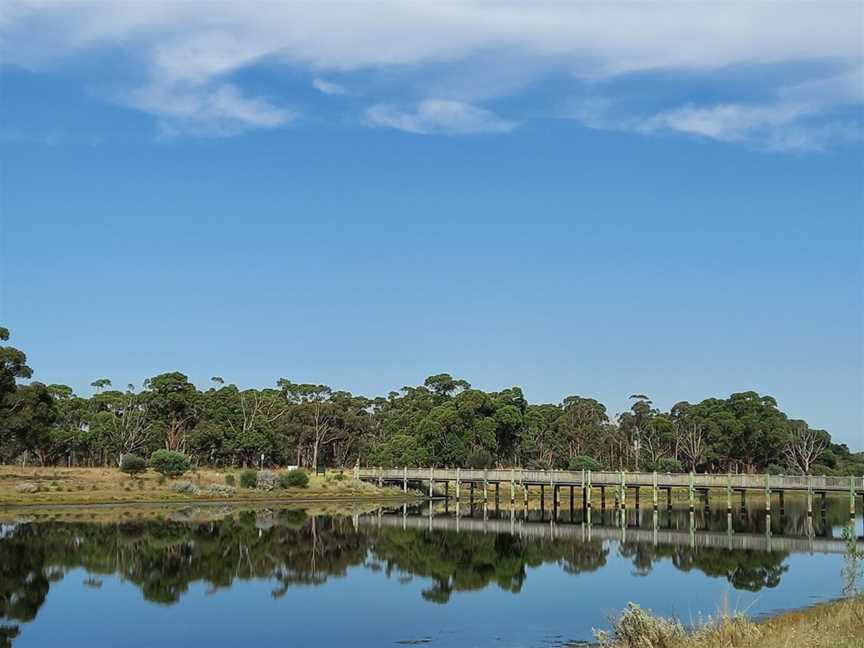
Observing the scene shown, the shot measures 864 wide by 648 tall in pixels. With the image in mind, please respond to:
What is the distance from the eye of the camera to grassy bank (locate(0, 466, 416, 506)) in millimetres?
69562

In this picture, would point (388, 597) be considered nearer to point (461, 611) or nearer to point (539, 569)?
point (461, 611)

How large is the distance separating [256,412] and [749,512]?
59.5 meters

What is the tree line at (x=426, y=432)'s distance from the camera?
107562 mm

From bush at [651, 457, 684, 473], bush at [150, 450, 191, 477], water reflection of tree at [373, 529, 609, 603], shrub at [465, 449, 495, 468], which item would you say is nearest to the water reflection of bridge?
water reflection of tree at [373, 529, 609, 603]

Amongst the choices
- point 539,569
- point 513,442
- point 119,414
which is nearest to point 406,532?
point 539,569

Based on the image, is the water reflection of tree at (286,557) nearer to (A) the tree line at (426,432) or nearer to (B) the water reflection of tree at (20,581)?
(B) the water reflection of tree at (20,581)

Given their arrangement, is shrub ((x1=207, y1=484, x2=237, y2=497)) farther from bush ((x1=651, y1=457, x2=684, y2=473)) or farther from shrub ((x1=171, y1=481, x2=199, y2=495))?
bush ((x1=651, y1=457, x2=684, y2=473))

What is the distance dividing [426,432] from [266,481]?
26353mm

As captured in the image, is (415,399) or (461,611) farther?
(415,399)

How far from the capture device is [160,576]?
3847 centimetres

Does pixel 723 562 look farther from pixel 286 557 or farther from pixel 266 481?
pixel 266 481

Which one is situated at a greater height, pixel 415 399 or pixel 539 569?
pixel 415 399

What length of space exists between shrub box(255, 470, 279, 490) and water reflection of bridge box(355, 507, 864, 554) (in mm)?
15045

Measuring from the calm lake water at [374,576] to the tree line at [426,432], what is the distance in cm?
4211
